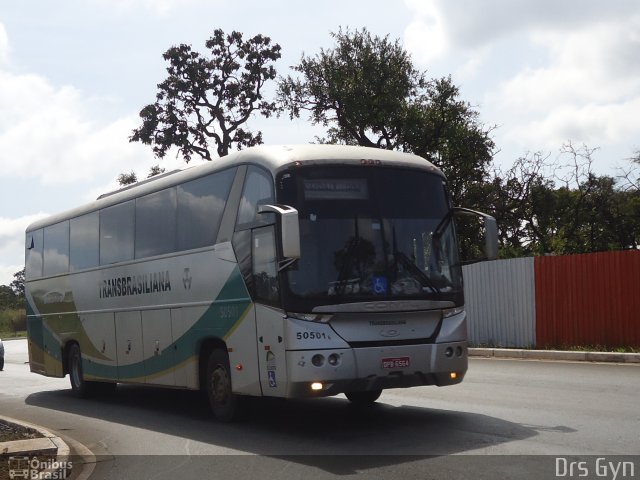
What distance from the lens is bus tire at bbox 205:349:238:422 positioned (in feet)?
37.5

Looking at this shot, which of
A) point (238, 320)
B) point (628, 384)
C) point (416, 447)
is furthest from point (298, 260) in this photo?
point (628, 384)

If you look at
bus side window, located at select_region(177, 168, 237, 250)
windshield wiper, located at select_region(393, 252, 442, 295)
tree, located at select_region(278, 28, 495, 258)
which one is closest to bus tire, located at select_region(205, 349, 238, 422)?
bus side window, located at select_region(177, 168, 237, 250)

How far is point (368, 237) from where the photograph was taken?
10000 millimetres

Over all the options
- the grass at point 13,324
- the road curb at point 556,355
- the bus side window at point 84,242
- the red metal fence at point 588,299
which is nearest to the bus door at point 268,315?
the bus side window at point 84,242

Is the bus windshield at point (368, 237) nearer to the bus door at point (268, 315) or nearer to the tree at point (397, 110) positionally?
the bus door at point (268, 315)

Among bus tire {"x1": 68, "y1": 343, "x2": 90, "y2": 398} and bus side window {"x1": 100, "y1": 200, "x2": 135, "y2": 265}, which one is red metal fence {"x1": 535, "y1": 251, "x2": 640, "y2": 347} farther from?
bus tire {"x1": 68, "y1": 343, "x2": 90, "y2": 398}

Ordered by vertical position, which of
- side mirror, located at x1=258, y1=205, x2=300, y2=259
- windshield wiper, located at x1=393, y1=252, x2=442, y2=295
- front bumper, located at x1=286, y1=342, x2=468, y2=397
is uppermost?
side mirror, located at x1=258, y1=205, x2=300, y2=259

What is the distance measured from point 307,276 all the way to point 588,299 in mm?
11521

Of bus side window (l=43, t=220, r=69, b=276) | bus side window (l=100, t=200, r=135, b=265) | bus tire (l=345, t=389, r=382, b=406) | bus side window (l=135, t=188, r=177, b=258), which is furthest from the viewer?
bus side window (l=43, t=220, r=69, b=276)

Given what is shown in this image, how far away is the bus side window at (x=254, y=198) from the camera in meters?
10.3

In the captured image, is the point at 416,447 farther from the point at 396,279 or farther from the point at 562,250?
the point at 562,250

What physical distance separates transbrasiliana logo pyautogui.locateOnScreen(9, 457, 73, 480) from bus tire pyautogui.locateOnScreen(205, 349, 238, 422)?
8.88 feet

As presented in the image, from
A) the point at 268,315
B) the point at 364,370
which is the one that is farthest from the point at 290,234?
the point at 364,370

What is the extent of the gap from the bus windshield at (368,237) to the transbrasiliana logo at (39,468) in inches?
118
